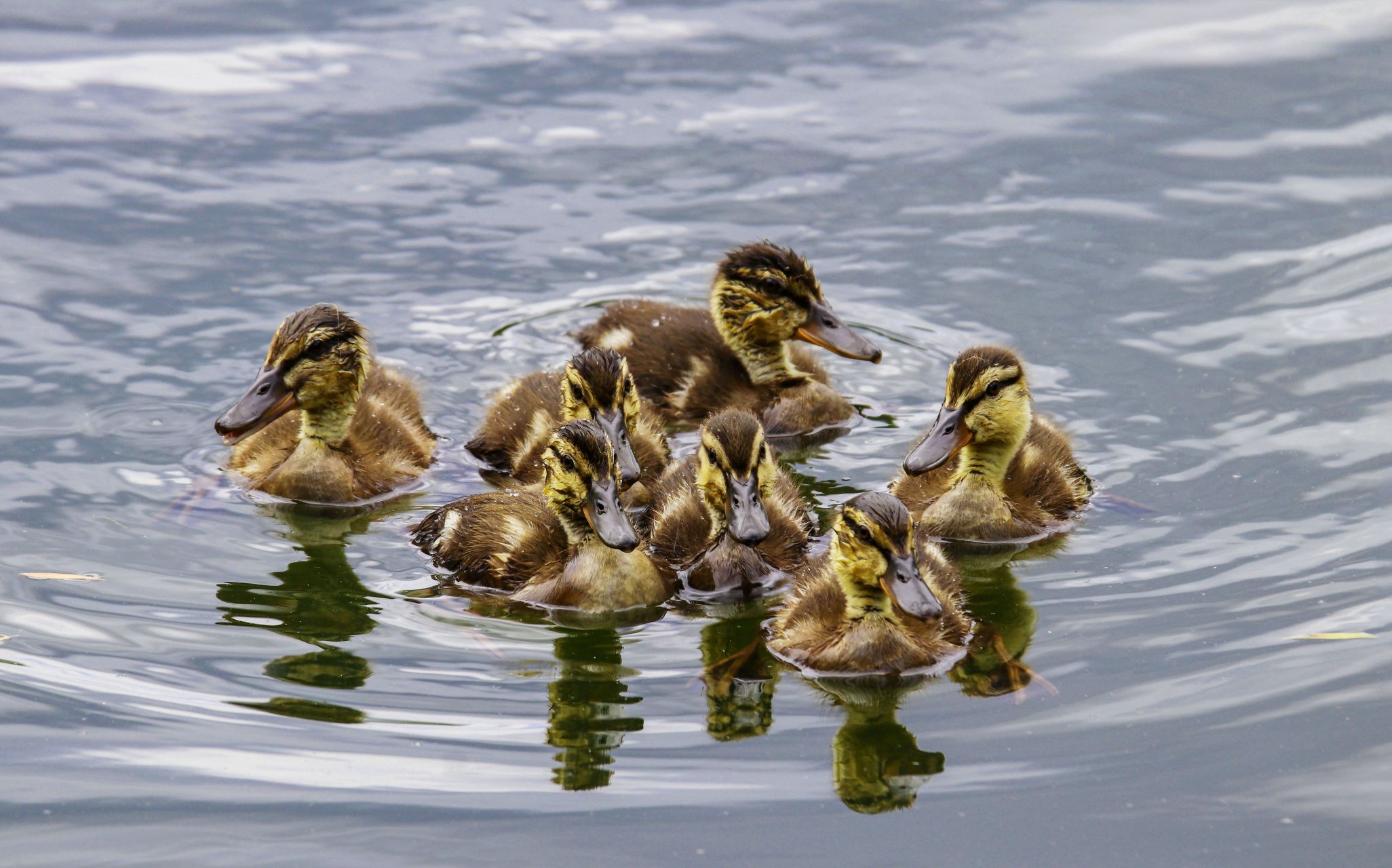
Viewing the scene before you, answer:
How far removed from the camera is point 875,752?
4.41m

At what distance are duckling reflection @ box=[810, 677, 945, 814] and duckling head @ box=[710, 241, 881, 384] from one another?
2364 millimetres

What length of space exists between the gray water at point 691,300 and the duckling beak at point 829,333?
0.37m

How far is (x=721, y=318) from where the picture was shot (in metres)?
7.13

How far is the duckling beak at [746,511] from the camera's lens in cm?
521

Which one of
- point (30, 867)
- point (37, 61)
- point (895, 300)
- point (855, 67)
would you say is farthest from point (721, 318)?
point (37, 61)

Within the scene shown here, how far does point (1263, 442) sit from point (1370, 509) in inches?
25.8

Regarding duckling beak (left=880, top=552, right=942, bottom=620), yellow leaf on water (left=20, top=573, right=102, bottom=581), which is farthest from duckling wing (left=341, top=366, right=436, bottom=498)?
duckling beak (left=880, top=552, right=942, bottom=620)

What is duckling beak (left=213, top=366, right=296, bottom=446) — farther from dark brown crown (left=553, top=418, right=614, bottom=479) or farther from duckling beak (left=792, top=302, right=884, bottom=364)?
duckling beak (left=792, top=302, right=884, bottom=364)

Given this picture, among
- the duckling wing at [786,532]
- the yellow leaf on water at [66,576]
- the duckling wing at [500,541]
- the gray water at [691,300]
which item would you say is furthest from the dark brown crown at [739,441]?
the yellow leaf on water at [66,576]

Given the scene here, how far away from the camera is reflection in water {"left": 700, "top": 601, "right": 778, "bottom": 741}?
4.55 m

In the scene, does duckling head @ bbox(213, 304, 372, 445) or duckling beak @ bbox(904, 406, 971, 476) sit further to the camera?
duckling head @ bbox(213, 304, 372, 445)

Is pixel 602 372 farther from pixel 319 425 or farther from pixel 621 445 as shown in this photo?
pixel 319 425

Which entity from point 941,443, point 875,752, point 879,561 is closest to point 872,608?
point 879,561

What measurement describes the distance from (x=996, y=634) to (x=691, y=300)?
319 cm
